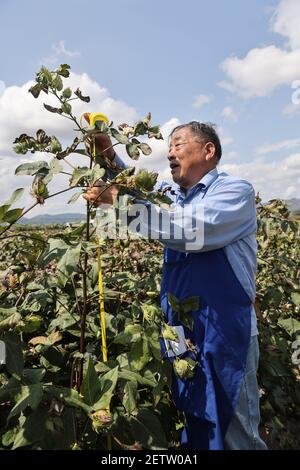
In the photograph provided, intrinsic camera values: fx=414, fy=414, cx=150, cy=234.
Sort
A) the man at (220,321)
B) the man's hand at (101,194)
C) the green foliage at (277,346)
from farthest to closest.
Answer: the green foliage at (277,346) → the man at (220,321) → the man's hand at (101,194)

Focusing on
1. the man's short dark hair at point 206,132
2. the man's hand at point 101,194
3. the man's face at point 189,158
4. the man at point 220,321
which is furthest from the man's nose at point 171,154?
the man's hand at point 101,194

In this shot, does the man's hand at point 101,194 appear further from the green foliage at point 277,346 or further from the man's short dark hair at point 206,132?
the green foliage at point 277,346

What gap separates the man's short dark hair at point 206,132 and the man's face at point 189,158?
0.03 metres

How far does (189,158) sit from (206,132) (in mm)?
204

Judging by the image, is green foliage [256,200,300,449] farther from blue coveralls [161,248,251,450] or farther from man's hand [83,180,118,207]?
man's hand [83,180,118,207]

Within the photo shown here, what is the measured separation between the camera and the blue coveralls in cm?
184

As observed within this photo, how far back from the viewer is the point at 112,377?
1.41 meters

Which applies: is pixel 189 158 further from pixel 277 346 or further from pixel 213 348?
pixel 277 346

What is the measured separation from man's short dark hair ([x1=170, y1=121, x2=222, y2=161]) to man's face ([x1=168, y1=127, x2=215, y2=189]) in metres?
0.03

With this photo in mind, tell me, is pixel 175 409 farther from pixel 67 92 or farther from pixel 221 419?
pixel 67 92

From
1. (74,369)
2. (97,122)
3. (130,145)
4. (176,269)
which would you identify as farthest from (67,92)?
(74,369)

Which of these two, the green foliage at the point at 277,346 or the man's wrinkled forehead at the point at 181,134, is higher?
the man's wrinkled forehead at the point at 181,134

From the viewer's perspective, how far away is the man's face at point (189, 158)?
2229mm
